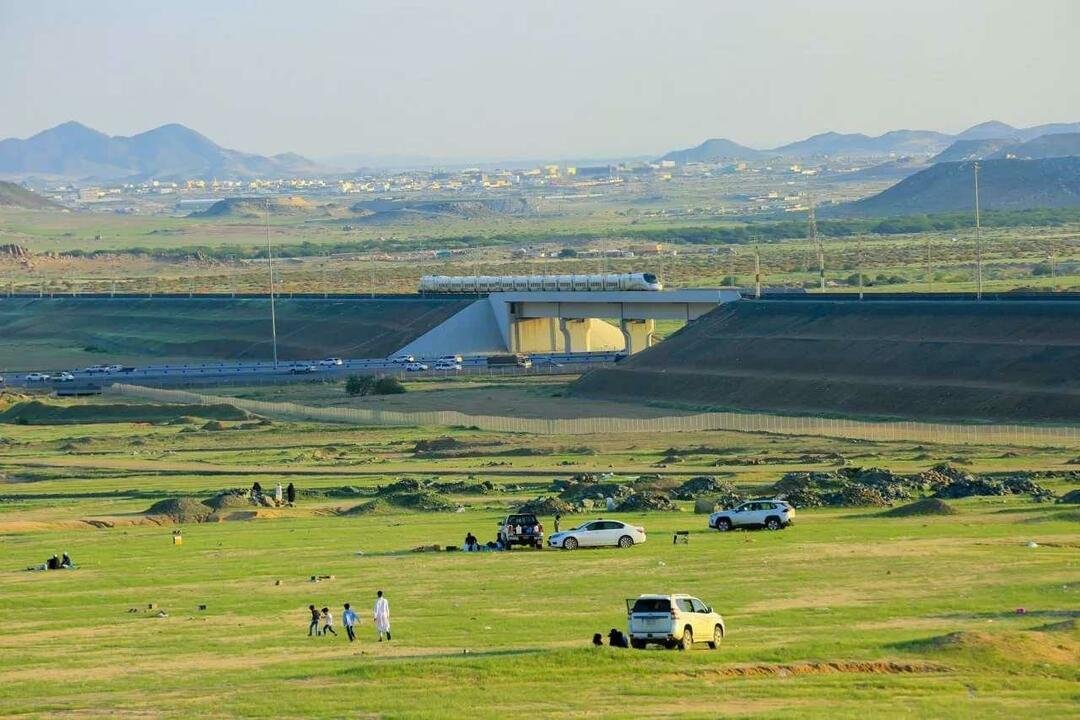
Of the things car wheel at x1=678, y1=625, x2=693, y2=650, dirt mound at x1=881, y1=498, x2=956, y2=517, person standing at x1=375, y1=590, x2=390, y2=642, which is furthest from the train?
car wheel at x1=678, y1=625, x2=693, y2=650

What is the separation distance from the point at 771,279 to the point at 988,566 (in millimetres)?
154009

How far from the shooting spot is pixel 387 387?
403ft

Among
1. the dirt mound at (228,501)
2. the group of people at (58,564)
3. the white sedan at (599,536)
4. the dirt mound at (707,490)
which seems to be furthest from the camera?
the dirt mound at (228,501)

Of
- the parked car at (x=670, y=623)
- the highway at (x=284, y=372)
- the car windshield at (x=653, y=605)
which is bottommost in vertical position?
the highway at (x=284, y=372)

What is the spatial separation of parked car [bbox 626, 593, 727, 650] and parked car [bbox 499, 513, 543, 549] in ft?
55.1

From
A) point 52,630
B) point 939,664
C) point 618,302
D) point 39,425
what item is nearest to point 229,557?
point 52,630

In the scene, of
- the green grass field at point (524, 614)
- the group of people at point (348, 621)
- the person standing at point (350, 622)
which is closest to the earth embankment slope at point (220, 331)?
the green grass field at point (524, 614)

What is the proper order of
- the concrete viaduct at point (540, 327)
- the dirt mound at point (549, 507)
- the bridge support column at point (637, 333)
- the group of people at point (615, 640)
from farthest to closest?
the concrete viaduct at point (540, 327) < the bridge support column at point (637, 333) < the dirt mound at point (549, 507) < the group of people at point (615, 640)

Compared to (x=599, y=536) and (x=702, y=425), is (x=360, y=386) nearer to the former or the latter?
(x=702, y=425)

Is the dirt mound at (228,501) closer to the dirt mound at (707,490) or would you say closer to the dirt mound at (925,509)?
the dirt mound at (707,490)

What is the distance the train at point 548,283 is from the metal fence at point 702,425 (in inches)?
1466

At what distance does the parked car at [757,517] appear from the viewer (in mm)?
54562

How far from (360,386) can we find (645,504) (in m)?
62.0

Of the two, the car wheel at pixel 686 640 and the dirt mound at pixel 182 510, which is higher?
the car wheel at pixel 686 640
